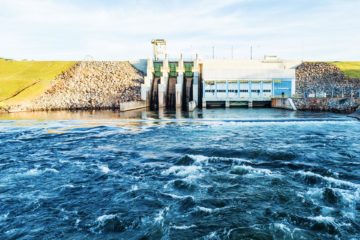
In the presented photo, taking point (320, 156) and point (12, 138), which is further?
point (12, 138)

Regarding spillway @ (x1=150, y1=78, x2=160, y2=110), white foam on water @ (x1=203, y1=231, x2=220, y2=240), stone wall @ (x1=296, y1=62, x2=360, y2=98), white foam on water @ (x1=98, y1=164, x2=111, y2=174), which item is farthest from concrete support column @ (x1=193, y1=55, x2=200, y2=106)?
white foam on water @ (x1=203, y1=231, x2=220, y2=240)

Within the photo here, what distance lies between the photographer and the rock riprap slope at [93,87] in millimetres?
71312

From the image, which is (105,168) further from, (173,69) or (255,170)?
(173,69)

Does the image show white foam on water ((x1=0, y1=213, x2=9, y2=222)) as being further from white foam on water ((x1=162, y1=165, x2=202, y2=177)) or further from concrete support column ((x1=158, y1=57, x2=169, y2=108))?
concrete support column ((x1=158, y1=57, x2=169, y2=108))

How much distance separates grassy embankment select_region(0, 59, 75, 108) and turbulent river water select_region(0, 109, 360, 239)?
44.6 m

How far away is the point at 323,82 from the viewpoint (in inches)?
2965

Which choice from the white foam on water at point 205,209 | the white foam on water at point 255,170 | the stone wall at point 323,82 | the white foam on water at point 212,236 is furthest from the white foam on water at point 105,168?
the stone wall at point 323,82

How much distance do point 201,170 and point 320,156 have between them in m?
9.24

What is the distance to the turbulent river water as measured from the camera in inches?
484

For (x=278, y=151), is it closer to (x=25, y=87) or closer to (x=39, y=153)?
(x=39, y=153)

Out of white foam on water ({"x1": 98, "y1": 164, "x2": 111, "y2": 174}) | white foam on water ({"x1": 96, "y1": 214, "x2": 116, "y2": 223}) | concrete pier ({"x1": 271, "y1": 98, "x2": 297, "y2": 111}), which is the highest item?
concrete pier ({"x1": 271, "y1": 98, "x2": 297, "y2": 111})

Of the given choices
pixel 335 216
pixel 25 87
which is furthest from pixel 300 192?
pixel 25 87

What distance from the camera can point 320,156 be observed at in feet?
A: 76.1

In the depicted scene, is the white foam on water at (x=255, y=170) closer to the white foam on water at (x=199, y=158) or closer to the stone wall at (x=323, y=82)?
the white foam on water at (x=199, y=158)
